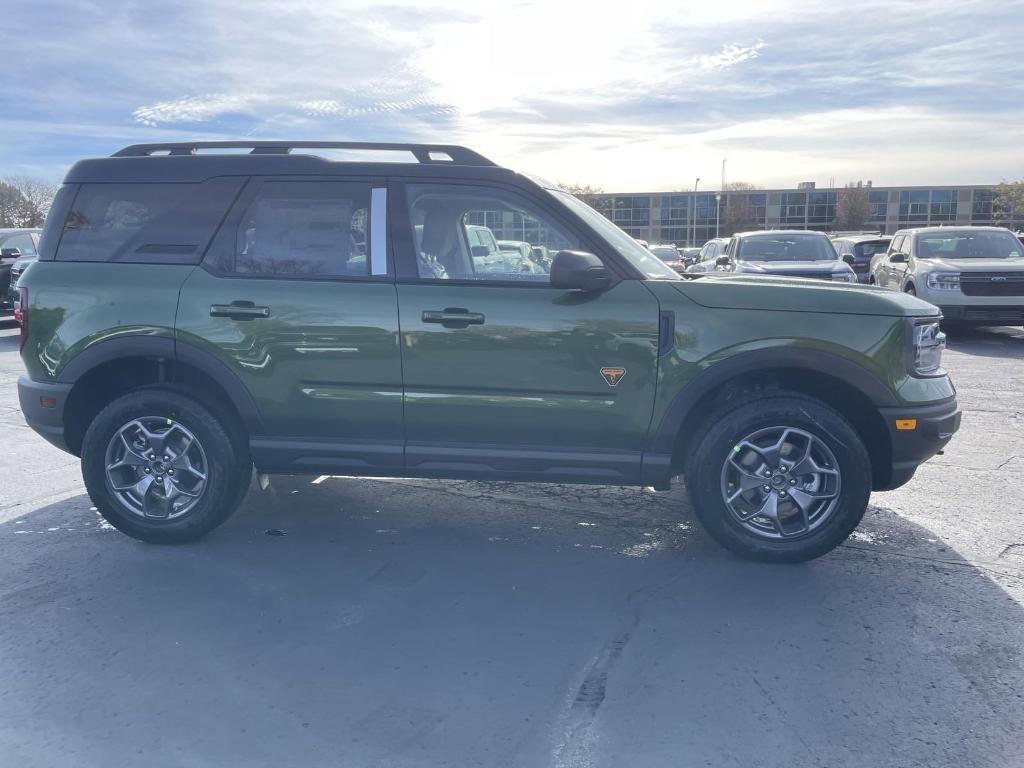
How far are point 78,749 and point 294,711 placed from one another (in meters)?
0.70

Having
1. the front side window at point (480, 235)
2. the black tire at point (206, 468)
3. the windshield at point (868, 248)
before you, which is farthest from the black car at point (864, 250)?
the black tire at point (206, 468)

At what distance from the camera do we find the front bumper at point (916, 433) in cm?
422

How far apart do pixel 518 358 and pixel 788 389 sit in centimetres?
142

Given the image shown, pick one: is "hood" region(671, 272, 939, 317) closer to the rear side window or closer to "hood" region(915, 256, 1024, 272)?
the rear side window

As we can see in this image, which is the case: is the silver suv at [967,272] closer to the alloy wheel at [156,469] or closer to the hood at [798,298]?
the hood at [798,298]

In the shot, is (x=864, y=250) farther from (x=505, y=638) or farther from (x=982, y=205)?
(x=982, y=205)

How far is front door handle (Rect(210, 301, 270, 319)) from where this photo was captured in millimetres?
4461

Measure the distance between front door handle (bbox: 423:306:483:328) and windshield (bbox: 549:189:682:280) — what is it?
2.58 ft

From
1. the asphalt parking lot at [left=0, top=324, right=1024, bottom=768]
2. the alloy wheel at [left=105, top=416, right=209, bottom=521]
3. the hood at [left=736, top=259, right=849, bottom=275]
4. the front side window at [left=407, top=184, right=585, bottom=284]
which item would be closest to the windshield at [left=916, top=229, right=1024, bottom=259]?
the hood at [left=736, top=259, right=849, bottom=275]

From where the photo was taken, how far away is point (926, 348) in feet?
14.2

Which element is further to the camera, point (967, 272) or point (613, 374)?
point (967, 272)

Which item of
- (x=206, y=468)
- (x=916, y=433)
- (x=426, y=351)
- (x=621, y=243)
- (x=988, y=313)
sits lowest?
(x=988, y=313)

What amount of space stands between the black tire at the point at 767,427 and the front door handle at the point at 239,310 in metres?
2.35

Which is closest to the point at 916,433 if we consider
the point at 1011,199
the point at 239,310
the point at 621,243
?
the point at 621,243
